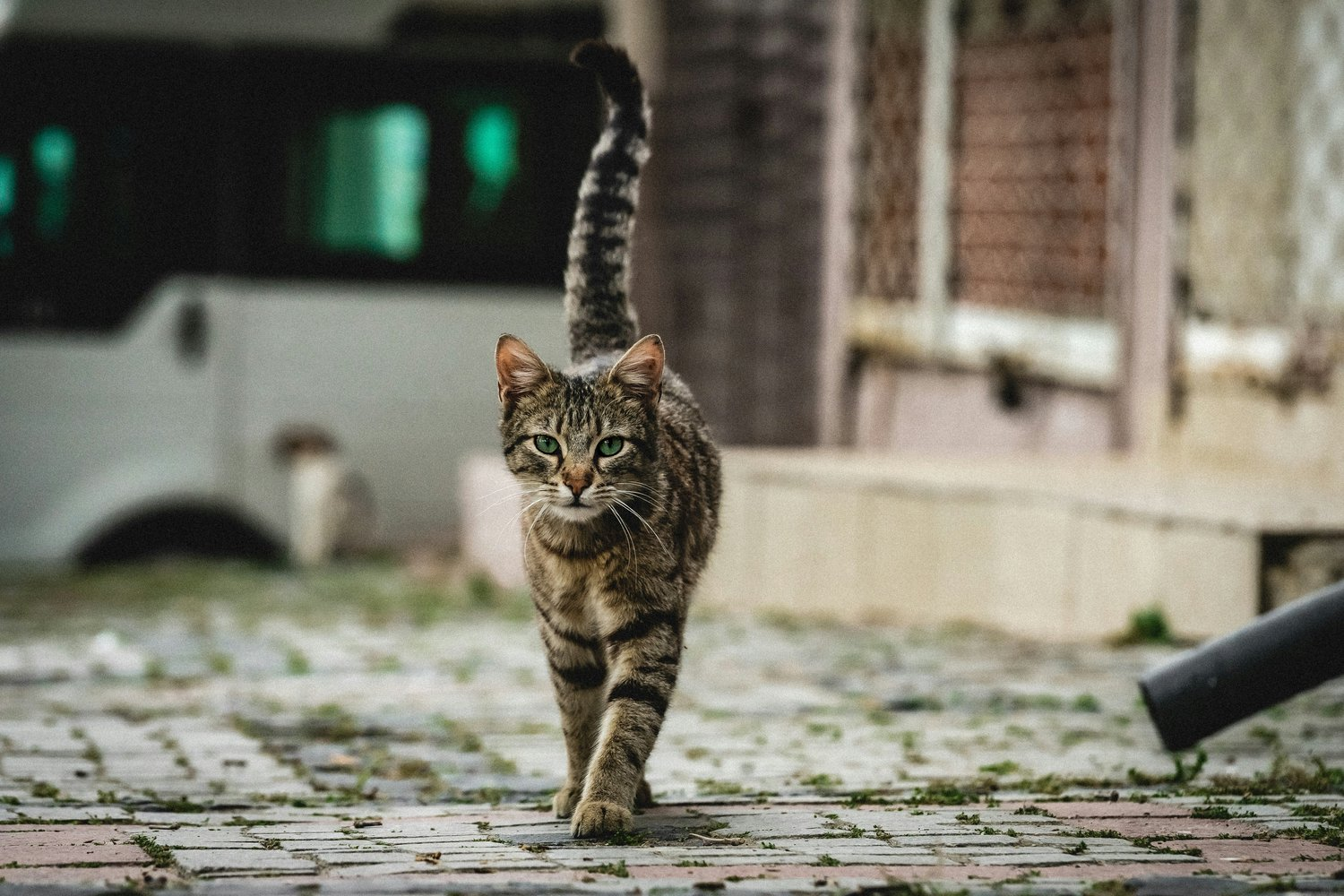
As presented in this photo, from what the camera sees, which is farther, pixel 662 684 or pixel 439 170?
pixel 439 170

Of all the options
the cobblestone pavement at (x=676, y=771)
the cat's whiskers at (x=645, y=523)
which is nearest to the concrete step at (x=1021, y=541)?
the cobblestone pavement at (x=676, y=771)

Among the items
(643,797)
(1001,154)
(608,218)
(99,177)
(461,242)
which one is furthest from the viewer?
(461,242)

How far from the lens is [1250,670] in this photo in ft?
17.2

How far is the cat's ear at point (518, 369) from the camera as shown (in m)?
5.31

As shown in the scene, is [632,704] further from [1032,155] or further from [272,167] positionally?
[272,167]

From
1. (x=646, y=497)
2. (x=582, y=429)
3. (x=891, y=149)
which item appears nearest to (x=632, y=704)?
(x=646, y=497)

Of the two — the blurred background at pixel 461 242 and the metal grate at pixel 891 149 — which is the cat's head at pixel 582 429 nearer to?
the blurred background at pixel 461 242

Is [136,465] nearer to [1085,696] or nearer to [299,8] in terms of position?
[299,8]

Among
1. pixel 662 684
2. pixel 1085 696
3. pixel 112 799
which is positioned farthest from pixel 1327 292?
pixel 112 799

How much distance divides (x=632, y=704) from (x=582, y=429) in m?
0.70

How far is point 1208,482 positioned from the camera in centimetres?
898

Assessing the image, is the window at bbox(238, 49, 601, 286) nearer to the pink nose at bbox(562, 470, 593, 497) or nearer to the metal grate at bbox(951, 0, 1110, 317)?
the metal grate at bbox(951, 0, 1110, 317)

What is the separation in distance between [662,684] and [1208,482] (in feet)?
15.0

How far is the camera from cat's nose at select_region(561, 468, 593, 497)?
5.07m
